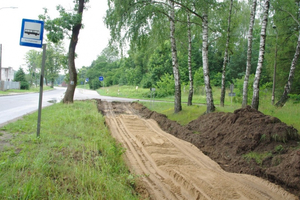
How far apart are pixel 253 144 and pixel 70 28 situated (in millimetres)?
14777

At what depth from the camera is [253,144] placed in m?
7.52

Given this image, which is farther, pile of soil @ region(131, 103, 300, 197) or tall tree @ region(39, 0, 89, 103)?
tall tree @ region(39, 0, 89, 103)

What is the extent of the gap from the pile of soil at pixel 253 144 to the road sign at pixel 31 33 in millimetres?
6084

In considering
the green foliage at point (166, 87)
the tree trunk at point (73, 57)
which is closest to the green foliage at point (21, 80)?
the green foliage at point (166, 87)

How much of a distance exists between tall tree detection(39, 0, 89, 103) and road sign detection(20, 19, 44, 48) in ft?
36.1

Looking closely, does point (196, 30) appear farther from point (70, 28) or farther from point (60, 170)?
point (60, 170)

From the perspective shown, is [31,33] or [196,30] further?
[196,30]

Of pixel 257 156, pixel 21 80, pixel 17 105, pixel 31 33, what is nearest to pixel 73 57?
pixel 17 105

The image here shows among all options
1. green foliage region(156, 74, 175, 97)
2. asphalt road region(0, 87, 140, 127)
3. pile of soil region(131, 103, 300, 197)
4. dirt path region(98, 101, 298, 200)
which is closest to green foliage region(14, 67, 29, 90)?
asphalt road region(0, 87, 140, 127)

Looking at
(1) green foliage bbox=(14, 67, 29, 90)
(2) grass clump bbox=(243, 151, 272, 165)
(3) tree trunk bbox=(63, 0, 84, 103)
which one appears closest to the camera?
(2) grass clump bbox=(243, 151, 272, 165)

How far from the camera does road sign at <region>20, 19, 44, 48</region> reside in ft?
20.0

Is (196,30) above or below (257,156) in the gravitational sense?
above

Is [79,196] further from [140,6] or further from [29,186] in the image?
[140,6]

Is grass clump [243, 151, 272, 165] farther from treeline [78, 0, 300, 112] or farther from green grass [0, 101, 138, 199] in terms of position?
treeline [78, 0, 300, 112]
